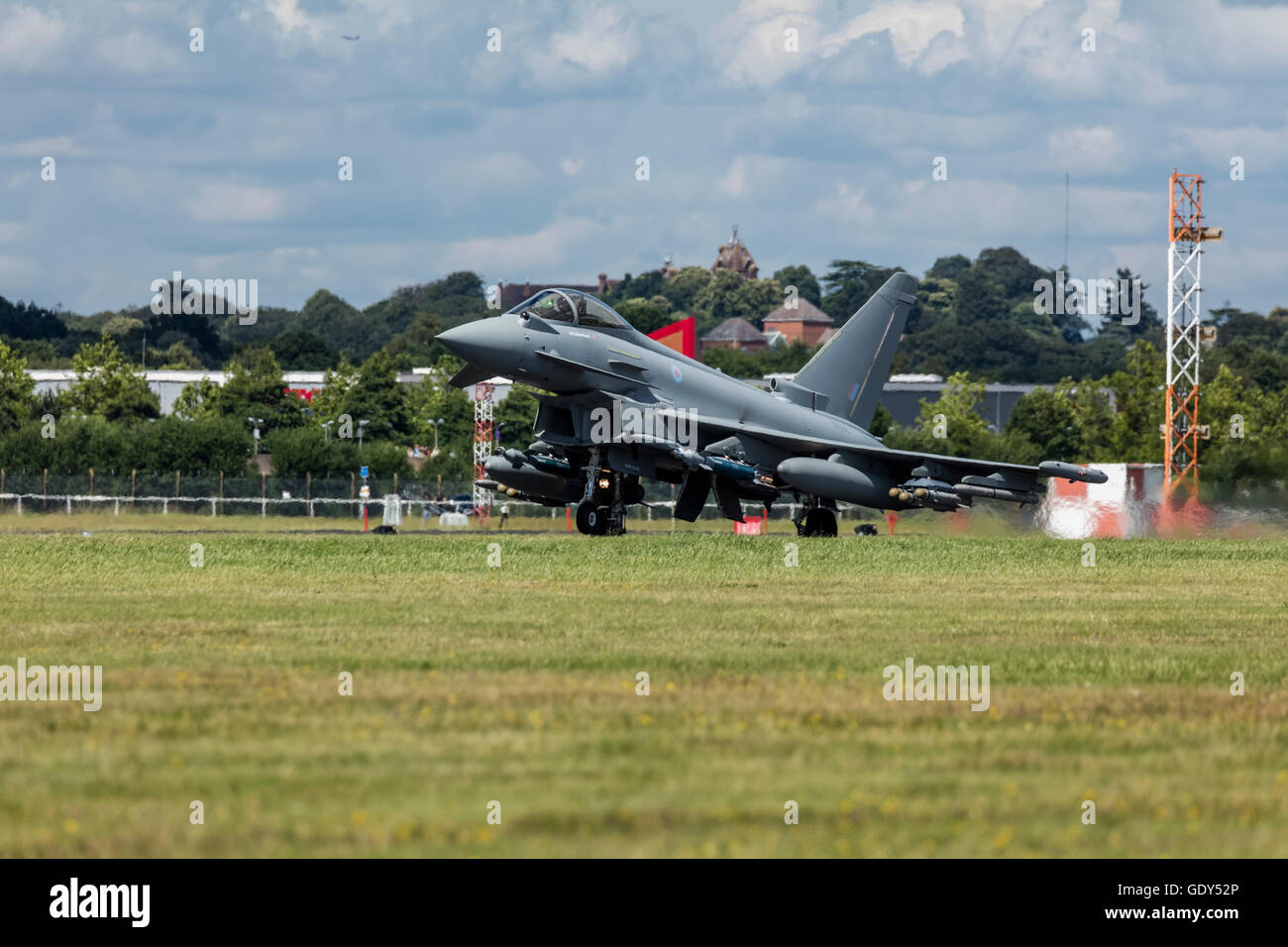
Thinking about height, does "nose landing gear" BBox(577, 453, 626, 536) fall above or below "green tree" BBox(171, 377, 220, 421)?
below

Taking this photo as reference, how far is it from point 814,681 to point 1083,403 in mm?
93190

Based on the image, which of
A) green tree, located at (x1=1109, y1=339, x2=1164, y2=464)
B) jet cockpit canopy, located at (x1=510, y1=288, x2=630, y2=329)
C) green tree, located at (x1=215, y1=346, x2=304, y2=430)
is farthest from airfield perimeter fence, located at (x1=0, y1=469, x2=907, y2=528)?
green tree, located at (x1=215, y1=346, x2=304, y2=430)

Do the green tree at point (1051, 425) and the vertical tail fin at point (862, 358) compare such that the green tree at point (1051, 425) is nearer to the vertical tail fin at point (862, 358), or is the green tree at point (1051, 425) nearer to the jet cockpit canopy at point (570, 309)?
the vertical tail fin at point (862, 358)

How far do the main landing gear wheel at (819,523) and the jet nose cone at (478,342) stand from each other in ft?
27.5

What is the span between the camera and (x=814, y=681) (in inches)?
497

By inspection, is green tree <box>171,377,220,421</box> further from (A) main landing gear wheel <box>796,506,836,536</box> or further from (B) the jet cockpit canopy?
(B) the jet cockpit canopy

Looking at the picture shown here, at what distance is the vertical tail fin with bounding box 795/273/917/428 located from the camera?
123ft

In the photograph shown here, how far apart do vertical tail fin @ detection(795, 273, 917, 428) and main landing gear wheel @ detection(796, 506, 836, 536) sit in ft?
11.6

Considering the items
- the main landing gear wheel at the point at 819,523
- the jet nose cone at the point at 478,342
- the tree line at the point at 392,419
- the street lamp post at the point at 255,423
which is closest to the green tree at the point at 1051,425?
the tree line at the point at 392,419

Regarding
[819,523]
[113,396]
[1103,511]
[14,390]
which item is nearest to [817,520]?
[819,523]

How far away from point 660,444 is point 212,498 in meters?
26.4

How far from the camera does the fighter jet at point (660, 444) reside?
99.3ft

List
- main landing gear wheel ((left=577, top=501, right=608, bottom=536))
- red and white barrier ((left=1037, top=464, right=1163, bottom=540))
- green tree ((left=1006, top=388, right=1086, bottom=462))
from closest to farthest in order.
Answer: main landing gear wheel ((left=577, top=501, right=608, bottom=536))
red and white barrier ((left=1037, top=464, right=1163, bottom=540))
green tree ((left=1006, top=388, right=1086, bottom=462))
